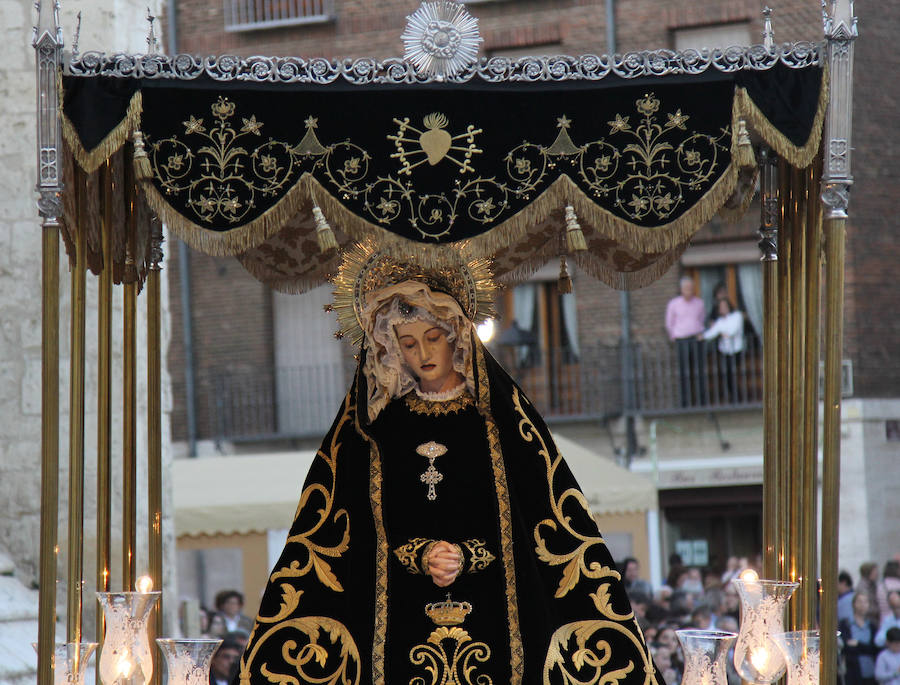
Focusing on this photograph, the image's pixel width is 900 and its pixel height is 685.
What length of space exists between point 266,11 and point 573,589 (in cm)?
1385

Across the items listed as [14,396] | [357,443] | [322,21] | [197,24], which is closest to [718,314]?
[322,21]

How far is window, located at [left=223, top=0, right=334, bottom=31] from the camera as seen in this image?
57.7ft

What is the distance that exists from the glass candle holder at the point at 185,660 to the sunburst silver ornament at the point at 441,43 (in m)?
1.89

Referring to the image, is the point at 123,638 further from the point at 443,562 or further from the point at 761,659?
the point at 761,659

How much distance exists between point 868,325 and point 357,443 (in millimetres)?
11648

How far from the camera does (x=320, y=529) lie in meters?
5.04

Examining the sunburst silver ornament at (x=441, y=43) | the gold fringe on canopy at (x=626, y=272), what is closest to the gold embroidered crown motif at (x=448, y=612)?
the gold fringe on canopy at (x=626, y=272)

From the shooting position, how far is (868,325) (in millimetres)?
15828

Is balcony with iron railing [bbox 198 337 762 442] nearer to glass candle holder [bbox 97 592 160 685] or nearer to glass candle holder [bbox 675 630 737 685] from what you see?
glass candle holder [bbox 675 630 737 685]

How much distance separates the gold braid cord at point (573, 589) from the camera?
15.8 feet

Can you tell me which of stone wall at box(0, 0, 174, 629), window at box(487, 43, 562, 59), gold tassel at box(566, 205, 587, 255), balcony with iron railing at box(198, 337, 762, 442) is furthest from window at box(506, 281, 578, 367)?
gold tassel at box(566, 205, 587, 255)

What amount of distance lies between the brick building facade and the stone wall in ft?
31.2

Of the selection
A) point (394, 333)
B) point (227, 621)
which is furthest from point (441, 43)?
point (227, 621)

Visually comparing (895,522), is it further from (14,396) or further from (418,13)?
(418,13)
